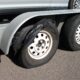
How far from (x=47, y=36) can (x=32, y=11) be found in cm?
54

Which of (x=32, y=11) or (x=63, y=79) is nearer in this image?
(x=63, y=79)

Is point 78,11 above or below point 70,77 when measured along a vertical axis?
above

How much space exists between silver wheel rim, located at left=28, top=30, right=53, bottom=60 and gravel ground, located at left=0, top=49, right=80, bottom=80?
23cm

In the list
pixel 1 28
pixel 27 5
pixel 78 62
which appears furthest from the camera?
pixel 78 62

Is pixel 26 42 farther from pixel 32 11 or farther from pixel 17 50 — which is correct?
pixel 32 11

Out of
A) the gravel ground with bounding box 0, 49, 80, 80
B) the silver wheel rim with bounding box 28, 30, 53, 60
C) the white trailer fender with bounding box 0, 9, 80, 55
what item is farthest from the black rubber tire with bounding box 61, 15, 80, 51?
the white trailer fender with bounding box 0, 9, 80, 55

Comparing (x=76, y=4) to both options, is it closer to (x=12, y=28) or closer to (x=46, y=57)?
(x=46, y=57)

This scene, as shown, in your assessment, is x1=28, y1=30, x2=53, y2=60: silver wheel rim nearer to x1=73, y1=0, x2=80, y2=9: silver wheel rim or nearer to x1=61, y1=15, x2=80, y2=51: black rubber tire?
x1=61, y1=15, x2=80, y2=51: black rubber tire

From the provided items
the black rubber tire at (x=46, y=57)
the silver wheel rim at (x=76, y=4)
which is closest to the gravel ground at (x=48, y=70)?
the black rubber tire at (x=46, y=57)

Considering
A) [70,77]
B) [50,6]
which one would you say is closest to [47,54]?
[70,77]

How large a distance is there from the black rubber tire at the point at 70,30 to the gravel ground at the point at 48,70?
0.32m

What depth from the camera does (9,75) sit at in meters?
4.52

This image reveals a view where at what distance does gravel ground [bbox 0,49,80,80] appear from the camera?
4.51 meters

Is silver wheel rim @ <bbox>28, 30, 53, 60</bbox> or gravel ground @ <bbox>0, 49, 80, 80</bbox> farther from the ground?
silver wheel rim @ <bbox>28, 30, 53, 60</bbox>
